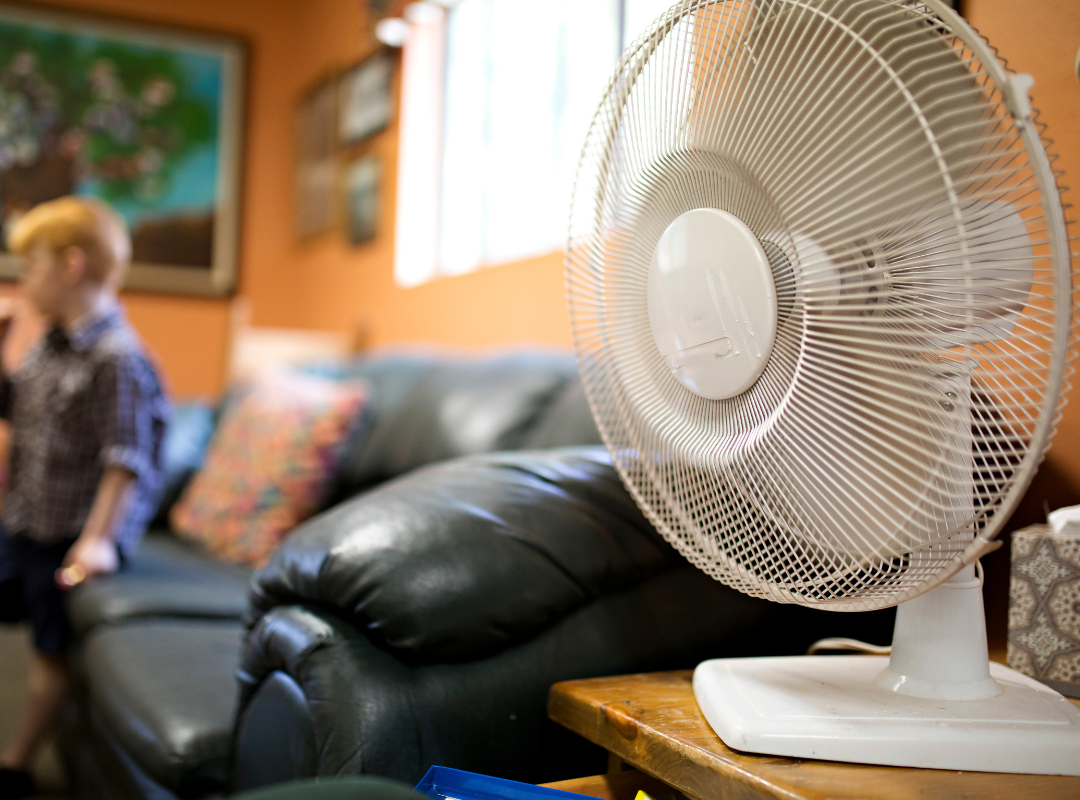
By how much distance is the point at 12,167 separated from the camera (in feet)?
12.5

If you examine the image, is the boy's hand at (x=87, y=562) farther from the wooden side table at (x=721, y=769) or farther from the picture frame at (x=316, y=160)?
the picture frame at (x=316, y=160)

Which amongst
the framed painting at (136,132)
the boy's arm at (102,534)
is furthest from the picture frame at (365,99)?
the boy's arm at (102,534)

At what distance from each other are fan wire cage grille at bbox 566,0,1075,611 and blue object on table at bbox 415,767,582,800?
0.20 m

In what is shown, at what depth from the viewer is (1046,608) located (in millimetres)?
755

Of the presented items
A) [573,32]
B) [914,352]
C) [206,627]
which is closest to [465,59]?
[573,32]

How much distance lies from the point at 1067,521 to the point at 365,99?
3.00m

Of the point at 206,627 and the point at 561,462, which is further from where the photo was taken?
the point at 206,627

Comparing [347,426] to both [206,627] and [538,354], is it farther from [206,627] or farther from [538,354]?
[206,627]

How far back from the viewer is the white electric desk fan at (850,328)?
18.9 inches

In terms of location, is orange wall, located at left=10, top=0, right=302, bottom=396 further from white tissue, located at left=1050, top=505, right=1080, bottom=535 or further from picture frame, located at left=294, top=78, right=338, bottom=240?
white tissue, located at left=1050, top=505, right=1080, bottom=535

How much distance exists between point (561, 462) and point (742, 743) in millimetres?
397

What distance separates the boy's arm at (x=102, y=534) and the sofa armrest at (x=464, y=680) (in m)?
0.94

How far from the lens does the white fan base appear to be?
0.56 metres

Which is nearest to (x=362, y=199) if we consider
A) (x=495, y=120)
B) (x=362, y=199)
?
(x=362, y=199)
